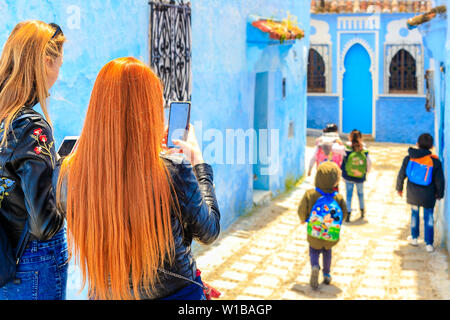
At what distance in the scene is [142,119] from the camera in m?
1.88

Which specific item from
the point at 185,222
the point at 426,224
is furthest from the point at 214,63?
the point at 185,222

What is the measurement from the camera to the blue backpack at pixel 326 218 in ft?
18.9

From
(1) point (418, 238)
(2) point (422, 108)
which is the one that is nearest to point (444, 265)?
(1) point (418, 238)

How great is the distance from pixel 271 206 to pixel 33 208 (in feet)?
25.7

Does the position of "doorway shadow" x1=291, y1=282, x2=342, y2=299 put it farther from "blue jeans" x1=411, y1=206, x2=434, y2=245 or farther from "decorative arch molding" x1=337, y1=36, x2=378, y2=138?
"decorative arch molding" x1=337, y1=36, x2=378, y2=138

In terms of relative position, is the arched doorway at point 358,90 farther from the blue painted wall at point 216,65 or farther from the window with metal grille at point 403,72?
the blue painted wall at point 216,65

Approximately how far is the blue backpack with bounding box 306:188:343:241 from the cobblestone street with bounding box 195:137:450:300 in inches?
24.6

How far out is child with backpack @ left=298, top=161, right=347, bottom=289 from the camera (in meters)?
5.74

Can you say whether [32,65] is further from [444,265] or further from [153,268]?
[444,265]

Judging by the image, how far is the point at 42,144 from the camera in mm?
2277

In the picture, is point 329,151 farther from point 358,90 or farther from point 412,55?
point 412,55

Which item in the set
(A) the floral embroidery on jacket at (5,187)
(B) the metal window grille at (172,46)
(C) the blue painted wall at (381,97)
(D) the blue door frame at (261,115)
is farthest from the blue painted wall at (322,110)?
(A) the floral embroidery on jacket at (5,187)

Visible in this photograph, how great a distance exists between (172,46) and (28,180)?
4331 millimetres

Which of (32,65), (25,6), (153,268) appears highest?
(25,6)
